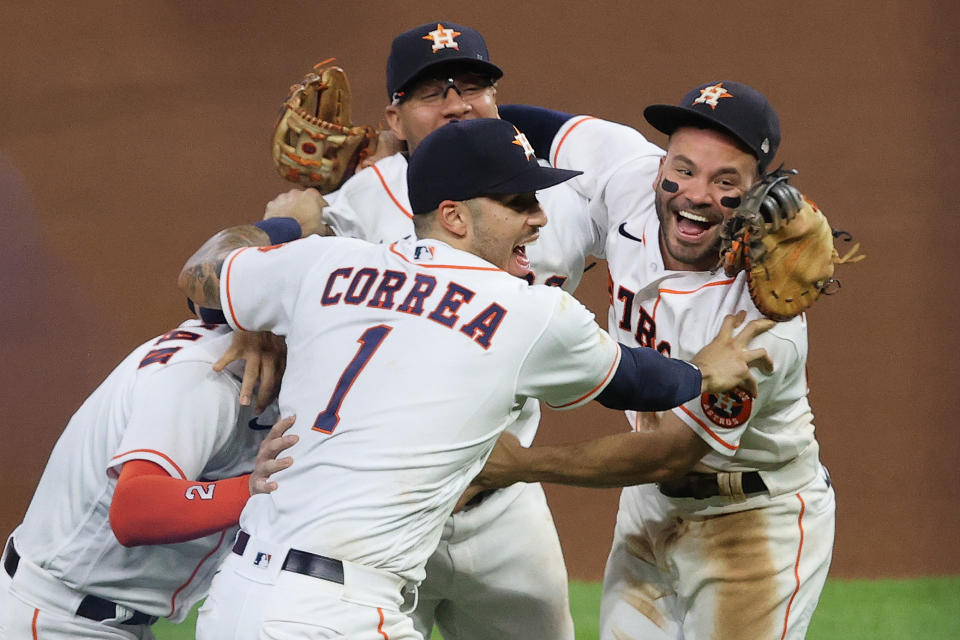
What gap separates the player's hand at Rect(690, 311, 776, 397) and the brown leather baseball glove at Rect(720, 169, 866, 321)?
0.08 m

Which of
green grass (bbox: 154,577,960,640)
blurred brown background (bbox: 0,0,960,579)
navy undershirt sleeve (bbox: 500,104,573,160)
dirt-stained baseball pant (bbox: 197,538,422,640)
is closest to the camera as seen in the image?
dirt-stained baseball pant (bbox: 197,538,422,640)

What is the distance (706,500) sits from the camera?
132 inches

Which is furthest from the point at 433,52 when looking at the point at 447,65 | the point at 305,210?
the point at 305,210

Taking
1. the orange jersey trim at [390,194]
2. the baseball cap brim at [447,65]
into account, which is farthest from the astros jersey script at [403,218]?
the baseball cap brim at [447,65]

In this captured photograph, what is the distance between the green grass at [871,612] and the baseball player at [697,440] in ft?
5.53

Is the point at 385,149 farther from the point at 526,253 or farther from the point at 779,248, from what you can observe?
the point at 779,248

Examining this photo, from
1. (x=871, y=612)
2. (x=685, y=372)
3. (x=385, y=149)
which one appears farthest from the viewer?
(x=871, y=612)

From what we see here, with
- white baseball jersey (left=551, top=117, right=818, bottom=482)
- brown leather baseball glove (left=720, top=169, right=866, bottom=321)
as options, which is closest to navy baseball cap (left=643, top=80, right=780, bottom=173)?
brown leather baseball glove (left=720, top=169, right=866, bottom=321)

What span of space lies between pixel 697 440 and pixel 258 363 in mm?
1191

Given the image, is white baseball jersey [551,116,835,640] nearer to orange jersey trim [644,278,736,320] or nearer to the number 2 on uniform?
orange jersey trim [644,278,736,320]

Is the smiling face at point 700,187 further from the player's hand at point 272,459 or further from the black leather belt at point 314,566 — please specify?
the black leather belt at point 314,566

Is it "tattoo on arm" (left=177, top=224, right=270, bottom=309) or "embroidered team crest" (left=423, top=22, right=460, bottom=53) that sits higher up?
"embroidered team crest" (left=423, top=22, right=460, bottom=53)

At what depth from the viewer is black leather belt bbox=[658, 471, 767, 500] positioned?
331 cm

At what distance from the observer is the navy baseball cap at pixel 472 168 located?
2.69 metres
